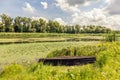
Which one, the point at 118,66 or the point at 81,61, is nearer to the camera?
the point at 118,66

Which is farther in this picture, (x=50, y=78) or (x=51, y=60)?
(x=51, y=60)

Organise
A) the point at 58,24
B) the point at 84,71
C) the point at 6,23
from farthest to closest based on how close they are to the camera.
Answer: the point at 58,24
the point at 6,23
the point at 84,71

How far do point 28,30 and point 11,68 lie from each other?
87218 millimetres

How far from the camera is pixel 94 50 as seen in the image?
59.9 ft

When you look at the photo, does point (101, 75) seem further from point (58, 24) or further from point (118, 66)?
point (58, 24)

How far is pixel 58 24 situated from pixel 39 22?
12.7m

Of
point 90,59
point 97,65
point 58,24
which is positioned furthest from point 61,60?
point 58,24

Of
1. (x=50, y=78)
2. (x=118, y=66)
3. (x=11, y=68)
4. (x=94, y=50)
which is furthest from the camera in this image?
(x=94, y=50)

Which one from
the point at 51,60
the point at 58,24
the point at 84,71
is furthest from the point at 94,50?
the point at 58,24

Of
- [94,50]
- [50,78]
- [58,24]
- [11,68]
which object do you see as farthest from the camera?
[58,24]

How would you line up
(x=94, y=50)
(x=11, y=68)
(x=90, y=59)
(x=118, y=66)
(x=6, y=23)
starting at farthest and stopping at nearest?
1. (x=6, y=23)
2. (x=94, y=50)
3. (x=90, y=59)
4. (x=11, y=68)
5. (x=118, y=66)

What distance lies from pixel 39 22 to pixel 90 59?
290 ft

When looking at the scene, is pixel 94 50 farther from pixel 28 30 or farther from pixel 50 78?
pixel 28 30

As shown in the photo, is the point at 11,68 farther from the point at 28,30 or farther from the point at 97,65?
the point at 28,30
